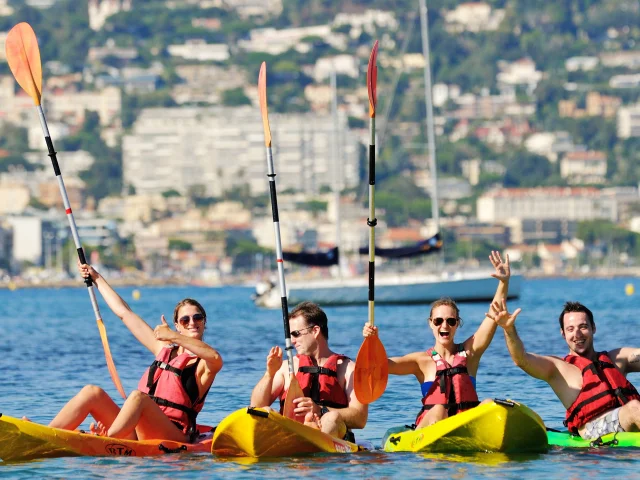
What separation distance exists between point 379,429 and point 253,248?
158260mm

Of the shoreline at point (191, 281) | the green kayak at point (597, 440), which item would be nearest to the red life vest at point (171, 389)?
the green kayak at point (597, 440)

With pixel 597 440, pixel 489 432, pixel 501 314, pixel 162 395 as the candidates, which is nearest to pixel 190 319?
pixel 162 395

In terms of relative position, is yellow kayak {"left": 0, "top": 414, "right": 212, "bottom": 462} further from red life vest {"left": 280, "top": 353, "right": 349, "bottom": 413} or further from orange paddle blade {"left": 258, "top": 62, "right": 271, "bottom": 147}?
orange paddle blade {"left": 258, "top": 62, "right": 271, "bottom": 147}

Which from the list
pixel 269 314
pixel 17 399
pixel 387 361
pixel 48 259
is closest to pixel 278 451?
pixel 387 361

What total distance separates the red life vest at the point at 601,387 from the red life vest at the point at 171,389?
2743 millimetres

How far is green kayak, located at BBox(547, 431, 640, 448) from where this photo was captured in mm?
14297

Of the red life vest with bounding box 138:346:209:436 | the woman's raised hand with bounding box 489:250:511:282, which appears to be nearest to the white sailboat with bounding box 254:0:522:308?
the red life vest with bounding box 138:346:209:436

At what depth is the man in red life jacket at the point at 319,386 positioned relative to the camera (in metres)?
14.0

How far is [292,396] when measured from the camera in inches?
553

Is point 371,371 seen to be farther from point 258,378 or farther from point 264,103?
point 258,378

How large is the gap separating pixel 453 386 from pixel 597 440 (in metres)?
1.21

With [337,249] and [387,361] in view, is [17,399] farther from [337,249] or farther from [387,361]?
[337,249]

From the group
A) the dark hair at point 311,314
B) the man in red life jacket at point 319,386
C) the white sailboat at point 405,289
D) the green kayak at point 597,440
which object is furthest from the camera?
the white sailboat at point 405,289

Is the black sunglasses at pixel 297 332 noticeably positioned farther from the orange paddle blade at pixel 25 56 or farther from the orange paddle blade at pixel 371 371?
the orange paddle blade at pixel 25 56
